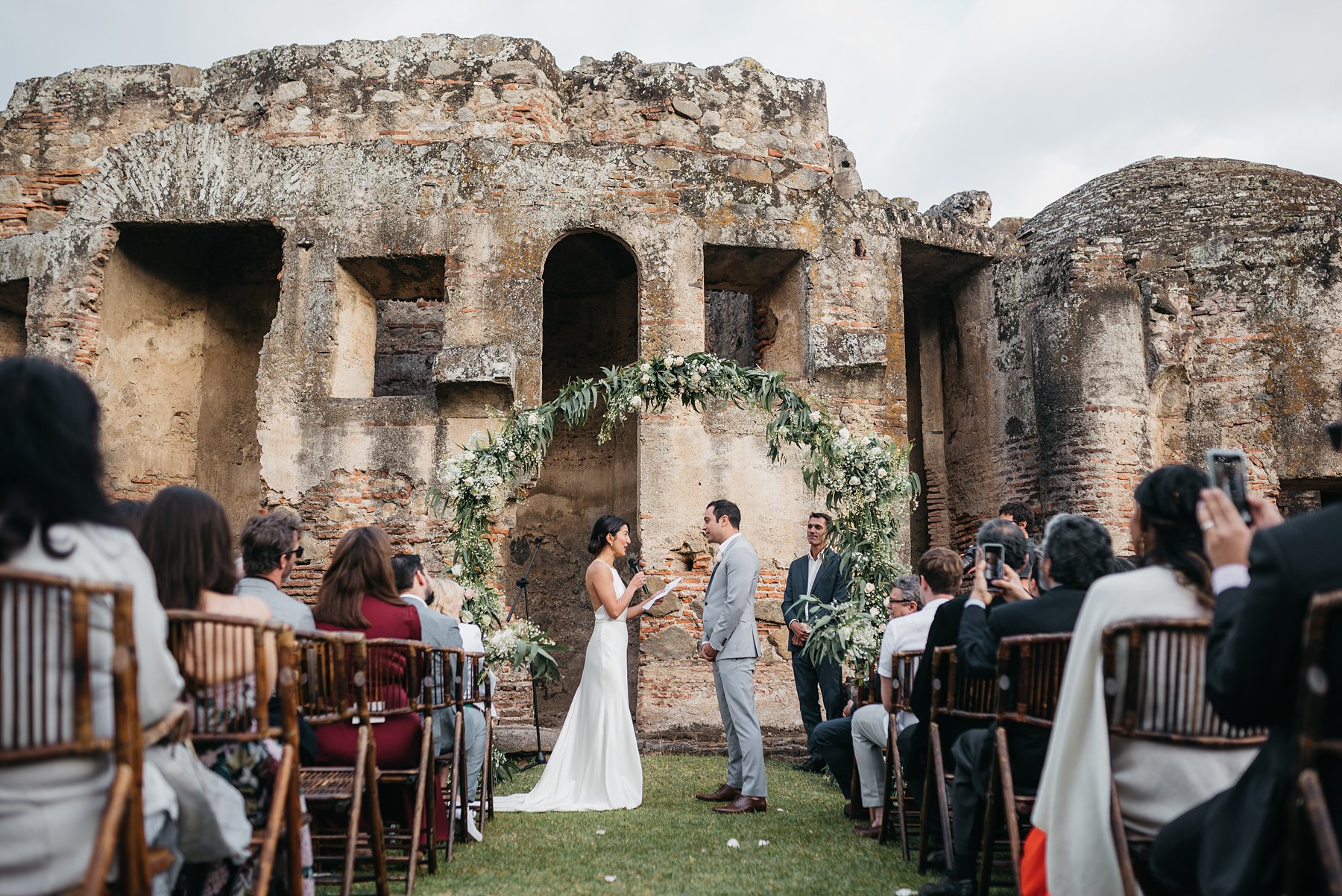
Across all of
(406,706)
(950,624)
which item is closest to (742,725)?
(950,624)

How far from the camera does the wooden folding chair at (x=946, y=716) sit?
4.28m

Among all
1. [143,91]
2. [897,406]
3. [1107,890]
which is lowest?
[1107,890]

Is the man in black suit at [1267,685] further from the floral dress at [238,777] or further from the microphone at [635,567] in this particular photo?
the microphone at [635,567]

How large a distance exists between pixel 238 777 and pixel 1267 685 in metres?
2.78

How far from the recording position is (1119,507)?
1135cm

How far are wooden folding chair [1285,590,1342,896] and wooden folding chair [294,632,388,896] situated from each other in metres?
2.93

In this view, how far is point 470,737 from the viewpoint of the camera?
584cm

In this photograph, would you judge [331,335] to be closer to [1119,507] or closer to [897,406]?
[897,406]

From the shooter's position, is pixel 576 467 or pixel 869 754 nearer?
pixel 869 754

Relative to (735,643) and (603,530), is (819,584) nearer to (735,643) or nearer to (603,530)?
(735,643)

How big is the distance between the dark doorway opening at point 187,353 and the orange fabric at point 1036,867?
9.88 meters

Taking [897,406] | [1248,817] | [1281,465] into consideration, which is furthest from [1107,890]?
[1281,465]

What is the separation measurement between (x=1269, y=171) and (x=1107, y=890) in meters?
12.3

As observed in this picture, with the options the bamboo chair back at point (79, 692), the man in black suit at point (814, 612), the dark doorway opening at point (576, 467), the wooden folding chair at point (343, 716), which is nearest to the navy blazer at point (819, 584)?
the man in black suit at point (814, 612)
